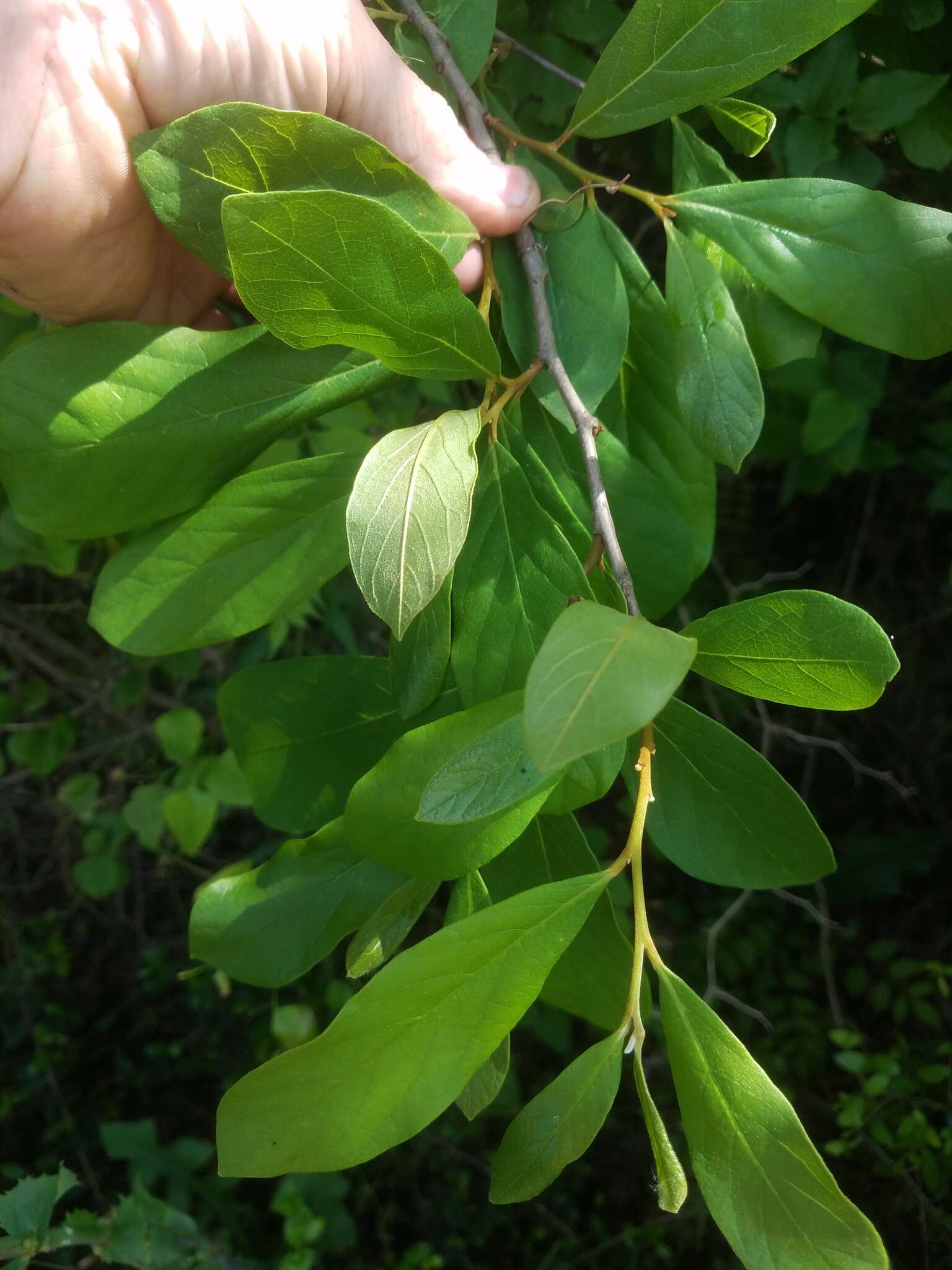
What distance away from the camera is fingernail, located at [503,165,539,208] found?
0.75m

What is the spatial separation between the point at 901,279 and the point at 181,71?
1.81ft

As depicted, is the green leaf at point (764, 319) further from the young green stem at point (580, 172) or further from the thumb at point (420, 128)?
the thumb at point (420, 128)

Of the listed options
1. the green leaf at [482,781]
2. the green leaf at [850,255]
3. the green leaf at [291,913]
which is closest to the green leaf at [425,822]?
the green leaf at [482,781]

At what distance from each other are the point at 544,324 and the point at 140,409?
30cm

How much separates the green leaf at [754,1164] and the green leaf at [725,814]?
0.36 ft

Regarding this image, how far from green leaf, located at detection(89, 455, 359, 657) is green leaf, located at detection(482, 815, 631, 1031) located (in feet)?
0.83

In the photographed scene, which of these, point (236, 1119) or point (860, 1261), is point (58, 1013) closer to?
point (236, 1119)

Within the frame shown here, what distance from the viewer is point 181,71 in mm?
724

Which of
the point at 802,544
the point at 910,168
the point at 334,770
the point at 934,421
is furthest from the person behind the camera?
the point at 802,544

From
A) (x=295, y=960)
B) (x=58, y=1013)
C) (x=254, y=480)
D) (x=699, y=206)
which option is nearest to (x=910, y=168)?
(x=699, y=206)

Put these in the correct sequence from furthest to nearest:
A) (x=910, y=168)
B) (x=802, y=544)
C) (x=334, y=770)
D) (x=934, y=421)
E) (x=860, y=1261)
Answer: (x=802, y=544) → (x=934, y=421) → (x=910, y=168) → (x=334, y=770) → (x=860, y=1261)

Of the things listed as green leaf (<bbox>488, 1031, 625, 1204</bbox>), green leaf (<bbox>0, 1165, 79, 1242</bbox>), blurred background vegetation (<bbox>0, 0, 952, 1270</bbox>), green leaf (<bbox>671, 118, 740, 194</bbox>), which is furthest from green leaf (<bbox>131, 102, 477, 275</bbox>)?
green leaf (<bbox>0, 1165, 79, 1242</bbox>)

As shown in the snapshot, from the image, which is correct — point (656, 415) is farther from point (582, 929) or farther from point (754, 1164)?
point (754, 1164)

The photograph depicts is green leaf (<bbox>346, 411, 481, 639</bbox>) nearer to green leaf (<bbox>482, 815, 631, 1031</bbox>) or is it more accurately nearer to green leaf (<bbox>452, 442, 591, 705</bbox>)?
green leaf (<bbox>452, 442, 591, 705</bbox>)
